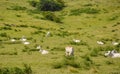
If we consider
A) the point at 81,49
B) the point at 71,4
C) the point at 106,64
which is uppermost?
the point at 106,64

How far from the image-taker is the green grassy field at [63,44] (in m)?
21.9

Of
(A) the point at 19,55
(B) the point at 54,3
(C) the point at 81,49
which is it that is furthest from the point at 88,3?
(A) the point at 19,55

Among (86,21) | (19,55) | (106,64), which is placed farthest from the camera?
(86,21)

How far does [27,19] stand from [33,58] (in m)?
34.7

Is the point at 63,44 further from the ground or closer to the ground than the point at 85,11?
further from the ground

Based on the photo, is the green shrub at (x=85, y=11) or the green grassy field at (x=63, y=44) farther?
the green shrub at (x=85, y=11)

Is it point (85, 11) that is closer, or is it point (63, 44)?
point (63, 44)

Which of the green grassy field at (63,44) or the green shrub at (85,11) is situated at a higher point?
the green grassy field at (63,44)

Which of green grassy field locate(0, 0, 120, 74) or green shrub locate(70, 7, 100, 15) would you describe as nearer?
green grassy field locate(0, 0, 120, 74)

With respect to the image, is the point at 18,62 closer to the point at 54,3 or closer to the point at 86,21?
the point at 86,21

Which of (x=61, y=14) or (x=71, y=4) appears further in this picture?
(x=71, y=4)

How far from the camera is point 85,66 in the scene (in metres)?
22.1

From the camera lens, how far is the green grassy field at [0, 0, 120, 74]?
21.9m

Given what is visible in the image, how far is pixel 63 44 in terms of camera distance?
35875 millimetres
